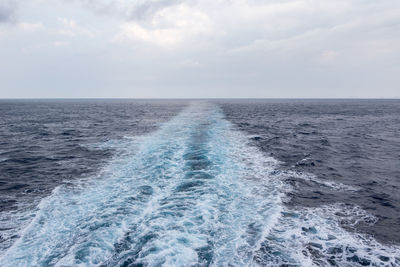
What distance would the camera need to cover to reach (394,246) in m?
7.26

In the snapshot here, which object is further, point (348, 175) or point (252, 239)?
point (348, 175)

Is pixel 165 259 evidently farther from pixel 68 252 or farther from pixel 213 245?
pixel 68 252

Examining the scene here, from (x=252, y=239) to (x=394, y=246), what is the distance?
3.98 m

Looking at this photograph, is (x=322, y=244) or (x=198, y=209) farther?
(x=198, y=209)

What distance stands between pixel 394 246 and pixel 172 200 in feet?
23.1

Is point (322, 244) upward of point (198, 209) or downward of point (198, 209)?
downward

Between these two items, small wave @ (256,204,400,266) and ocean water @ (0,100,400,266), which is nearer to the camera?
small wave @ (256,204,400,266)

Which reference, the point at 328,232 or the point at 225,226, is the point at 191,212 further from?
the point at 328,232

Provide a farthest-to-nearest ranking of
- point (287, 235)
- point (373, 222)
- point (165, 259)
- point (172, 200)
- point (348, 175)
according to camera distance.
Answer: point (348, 175) < point (172, 200) < point (373, 222) < point (287, 235) < point (165, 259)

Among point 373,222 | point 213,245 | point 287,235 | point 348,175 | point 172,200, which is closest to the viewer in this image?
point 213,245

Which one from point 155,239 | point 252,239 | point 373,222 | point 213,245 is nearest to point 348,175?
point 373,222

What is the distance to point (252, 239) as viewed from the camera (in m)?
7.32

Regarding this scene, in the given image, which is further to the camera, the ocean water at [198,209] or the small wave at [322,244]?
the ocean water at [198,209]

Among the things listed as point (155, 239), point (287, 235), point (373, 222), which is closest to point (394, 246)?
point (373, 222)
